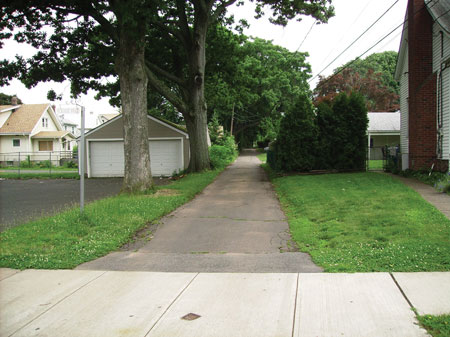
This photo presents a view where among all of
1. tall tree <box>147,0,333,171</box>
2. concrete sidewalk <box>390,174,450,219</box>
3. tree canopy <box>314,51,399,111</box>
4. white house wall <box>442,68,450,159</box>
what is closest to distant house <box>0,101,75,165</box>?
tall tree <box>147,0,333,171</box>

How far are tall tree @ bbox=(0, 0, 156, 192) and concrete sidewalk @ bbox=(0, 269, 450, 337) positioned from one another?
8761 mm

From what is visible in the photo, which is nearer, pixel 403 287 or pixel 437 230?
pixel 403 287

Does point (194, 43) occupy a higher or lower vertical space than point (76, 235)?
higher

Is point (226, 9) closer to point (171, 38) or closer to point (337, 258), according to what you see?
point (171, 38)

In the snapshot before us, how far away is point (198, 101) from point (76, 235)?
49.0ft

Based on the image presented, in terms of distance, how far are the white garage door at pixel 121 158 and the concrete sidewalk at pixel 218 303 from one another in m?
19.9

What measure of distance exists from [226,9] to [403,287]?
20.8 meters

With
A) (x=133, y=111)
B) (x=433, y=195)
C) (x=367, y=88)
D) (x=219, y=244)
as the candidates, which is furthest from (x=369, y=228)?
(x=367, y=88)

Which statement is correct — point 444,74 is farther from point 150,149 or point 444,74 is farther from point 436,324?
point 150,149

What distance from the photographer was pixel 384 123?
33.7 meters

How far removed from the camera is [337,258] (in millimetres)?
5945

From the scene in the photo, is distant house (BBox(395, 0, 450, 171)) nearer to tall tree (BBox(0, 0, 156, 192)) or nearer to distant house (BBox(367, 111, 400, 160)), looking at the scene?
tall tree (BBox(0, 0, 156, 192))

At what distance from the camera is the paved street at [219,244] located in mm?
Answer: 6008

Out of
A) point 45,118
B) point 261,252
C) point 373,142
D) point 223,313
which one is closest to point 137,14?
point 261,252
